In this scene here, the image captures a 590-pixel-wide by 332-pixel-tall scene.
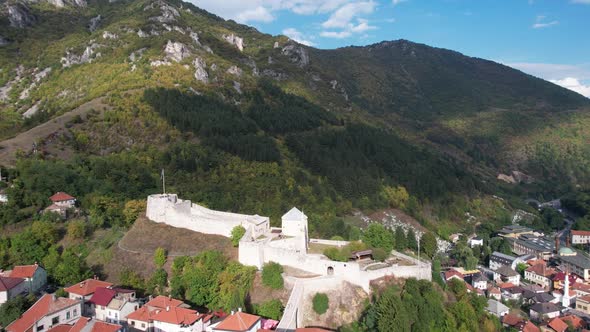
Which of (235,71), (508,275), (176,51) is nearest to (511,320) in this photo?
(508,275)

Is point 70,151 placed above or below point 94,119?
below

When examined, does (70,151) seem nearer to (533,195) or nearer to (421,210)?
(421,210)

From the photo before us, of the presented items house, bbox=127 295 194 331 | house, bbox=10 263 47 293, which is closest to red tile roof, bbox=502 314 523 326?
house, bbox=127 295 194 331

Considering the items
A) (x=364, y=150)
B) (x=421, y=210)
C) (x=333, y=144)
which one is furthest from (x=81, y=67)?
(x=421, y=210)

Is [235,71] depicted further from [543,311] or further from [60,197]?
[543,311]

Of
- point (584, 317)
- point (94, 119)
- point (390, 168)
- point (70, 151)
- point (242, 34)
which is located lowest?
point (584, 317)

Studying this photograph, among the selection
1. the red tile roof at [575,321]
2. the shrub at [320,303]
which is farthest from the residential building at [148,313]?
the red tile roof at [575,321]

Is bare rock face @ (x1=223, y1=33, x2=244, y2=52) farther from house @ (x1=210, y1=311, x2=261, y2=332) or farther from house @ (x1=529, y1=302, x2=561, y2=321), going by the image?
house @ (x1=210, y1=311, x2=261, y2=332)
